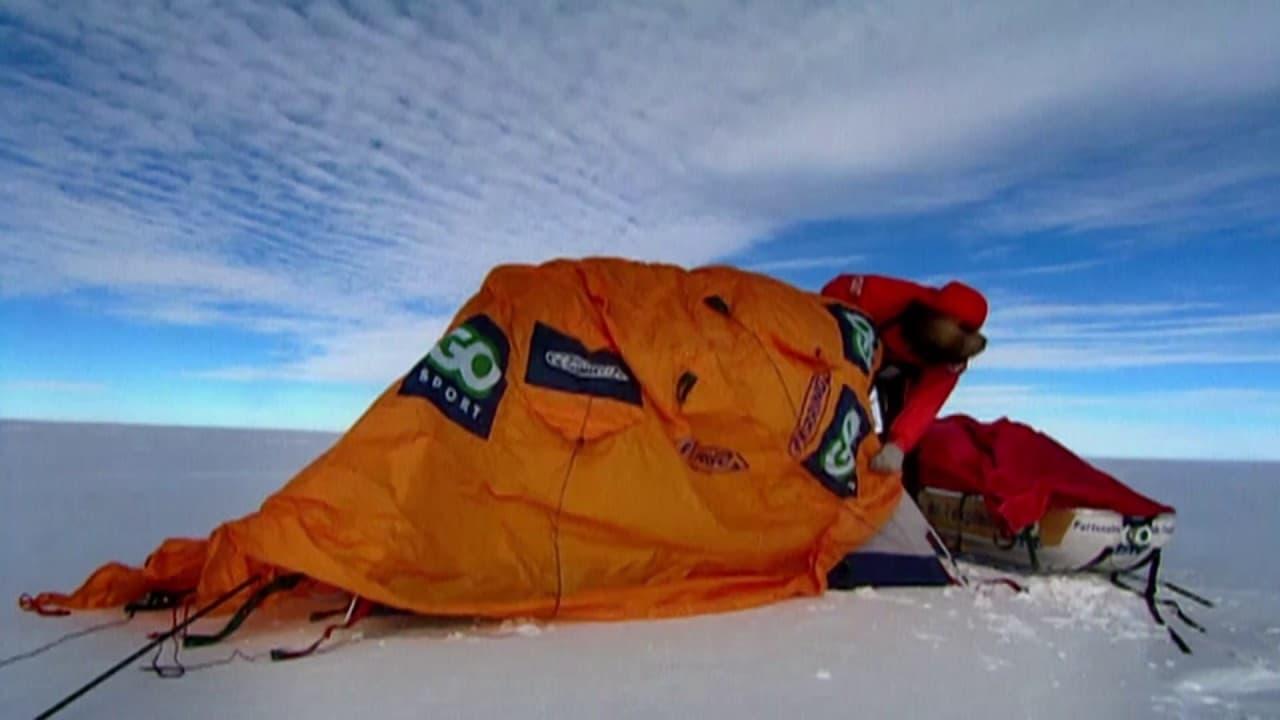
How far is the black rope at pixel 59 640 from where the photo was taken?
1.80 m

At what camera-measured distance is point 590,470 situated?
7.44 ft

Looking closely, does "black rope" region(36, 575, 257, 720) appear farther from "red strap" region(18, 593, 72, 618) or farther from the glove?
the glove

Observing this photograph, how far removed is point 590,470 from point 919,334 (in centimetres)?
150

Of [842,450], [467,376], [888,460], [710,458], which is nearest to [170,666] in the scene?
[467,376]

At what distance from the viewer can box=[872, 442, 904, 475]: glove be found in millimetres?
2822

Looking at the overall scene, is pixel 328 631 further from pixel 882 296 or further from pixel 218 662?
pixel 882 296

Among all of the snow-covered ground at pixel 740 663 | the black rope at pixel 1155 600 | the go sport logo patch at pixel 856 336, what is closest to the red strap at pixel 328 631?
the snow-covered ground at pixel 740 663

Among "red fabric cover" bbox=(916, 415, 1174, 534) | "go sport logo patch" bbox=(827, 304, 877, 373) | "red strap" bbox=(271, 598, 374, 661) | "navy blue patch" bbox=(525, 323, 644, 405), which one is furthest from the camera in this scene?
"red fabric cover" bbox=(916, 415, 1174, 534)

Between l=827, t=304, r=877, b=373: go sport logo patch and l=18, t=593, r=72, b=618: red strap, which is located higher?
l=827, t=304, r=877, b=373: go sport logo patch

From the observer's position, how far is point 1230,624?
2354 millimetres

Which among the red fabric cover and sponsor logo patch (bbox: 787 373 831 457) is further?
the red fabric cover

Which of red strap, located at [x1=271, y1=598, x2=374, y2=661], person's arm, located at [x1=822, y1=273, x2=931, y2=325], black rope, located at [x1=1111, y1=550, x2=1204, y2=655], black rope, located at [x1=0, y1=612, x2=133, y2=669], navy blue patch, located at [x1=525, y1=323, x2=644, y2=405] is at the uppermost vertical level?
person's arm, located at [x1=822, y1=273, x2=931, y2=325]

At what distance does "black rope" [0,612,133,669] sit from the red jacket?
7.85 ft

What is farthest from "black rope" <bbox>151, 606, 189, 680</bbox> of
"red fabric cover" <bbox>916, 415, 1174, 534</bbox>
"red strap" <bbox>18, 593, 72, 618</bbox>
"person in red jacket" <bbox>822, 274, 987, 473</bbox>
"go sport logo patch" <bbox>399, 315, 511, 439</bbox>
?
"red fabric cover" <bbox>916, 415, 1174, 534</bbox>
